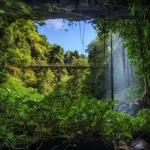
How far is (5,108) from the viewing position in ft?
18.7

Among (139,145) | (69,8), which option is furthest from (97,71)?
(139,145)

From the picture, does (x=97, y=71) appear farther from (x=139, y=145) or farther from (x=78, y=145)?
(x=78, y=145)

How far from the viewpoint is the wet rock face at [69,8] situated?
27.5ft

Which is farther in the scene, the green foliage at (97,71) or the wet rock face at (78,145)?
the green foliage at (97,71)

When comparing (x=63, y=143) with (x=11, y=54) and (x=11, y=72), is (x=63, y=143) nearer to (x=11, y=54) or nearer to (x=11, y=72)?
(x=11, y=54)

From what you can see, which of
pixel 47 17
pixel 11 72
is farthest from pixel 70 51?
pixel 47 17

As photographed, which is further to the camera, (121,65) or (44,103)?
(121,65)

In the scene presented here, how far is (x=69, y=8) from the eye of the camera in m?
8.68

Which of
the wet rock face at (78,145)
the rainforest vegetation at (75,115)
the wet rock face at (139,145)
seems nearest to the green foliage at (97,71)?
the rainforest vegetation at (75,115)

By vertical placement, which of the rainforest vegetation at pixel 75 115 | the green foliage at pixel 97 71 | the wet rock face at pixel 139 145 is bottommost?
the wet rock face at pixel 139 145

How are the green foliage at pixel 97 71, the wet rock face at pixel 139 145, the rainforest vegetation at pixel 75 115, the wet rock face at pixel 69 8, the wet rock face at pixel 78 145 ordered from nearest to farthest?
the rainforest vegetation at pixel 75 115 < the wet rock face at pixel 78 145 < the wet rock face at pixel 139 145 < the wet rock face at pixel 69 8 < the green foliage at pixel 97 71

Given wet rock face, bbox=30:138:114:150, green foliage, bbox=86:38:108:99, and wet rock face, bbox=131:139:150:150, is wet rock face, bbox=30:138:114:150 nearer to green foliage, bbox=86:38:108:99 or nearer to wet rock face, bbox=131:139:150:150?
wet rock face, bbox=131:139:150:150

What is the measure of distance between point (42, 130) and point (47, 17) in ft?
14.9

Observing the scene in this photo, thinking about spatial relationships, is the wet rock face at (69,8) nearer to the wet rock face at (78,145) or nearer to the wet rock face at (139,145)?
the wet rock face at (139,145)
